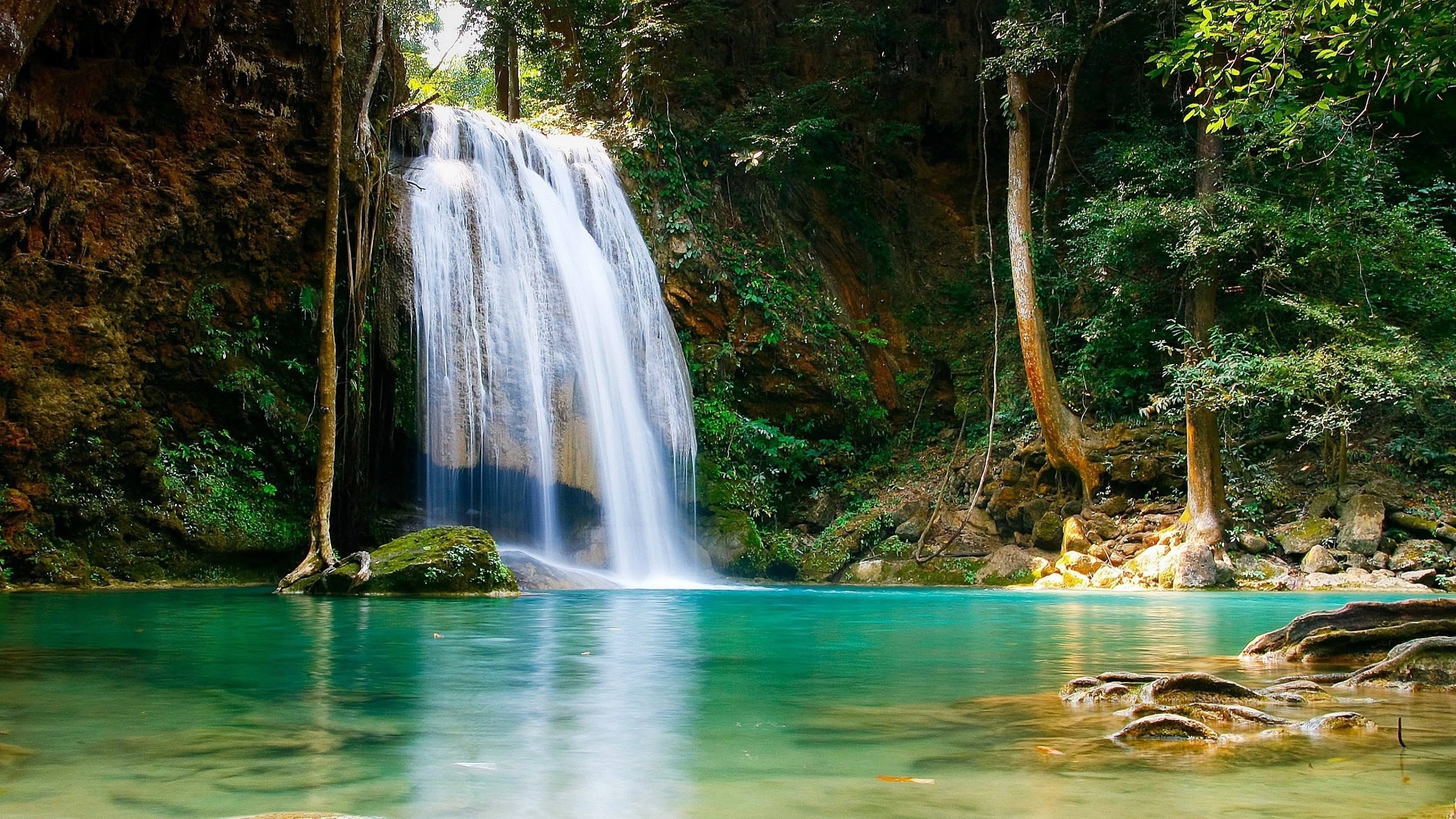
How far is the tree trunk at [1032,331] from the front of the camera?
15188mm

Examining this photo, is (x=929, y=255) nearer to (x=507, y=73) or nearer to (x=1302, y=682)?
(x=507, y=73)

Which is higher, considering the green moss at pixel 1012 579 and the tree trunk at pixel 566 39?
the tree trunk at pixel 566 39

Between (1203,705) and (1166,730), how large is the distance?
387mm

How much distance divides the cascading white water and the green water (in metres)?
6.52

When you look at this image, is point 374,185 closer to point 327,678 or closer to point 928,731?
point 327,678

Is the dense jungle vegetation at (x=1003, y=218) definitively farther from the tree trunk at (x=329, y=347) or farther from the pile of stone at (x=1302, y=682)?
the pile of stone at (x=1302, y=682)

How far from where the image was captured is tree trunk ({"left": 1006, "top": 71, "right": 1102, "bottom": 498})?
15.2 metres

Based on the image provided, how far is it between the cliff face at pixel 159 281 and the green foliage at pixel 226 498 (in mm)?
19

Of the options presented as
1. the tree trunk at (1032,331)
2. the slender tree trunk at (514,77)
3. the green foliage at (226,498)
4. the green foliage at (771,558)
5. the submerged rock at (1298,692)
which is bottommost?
the green foliage at (771,558)

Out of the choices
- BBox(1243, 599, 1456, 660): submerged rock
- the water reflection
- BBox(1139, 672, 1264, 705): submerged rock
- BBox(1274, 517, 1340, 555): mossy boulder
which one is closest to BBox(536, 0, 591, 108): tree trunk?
BBox(1274, 517, 1340, 555): mossy boulder

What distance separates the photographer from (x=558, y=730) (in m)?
3.31

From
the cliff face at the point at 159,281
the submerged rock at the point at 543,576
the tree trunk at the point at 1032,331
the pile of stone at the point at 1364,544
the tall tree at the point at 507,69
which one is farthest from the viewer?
the tall tree at the point at 507,69

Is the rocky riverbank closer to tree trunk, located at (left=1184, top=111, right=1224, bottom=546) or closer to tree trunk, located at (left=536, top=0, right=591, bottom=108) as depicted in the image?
tree trunk, located at (left=1184, top=111, right=1224, bottom=546)

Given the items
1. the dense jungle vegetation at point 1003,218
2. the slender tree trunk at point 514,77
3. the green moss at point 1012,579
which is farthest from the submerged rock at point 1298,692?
the slender tree trunk at point 514,77
